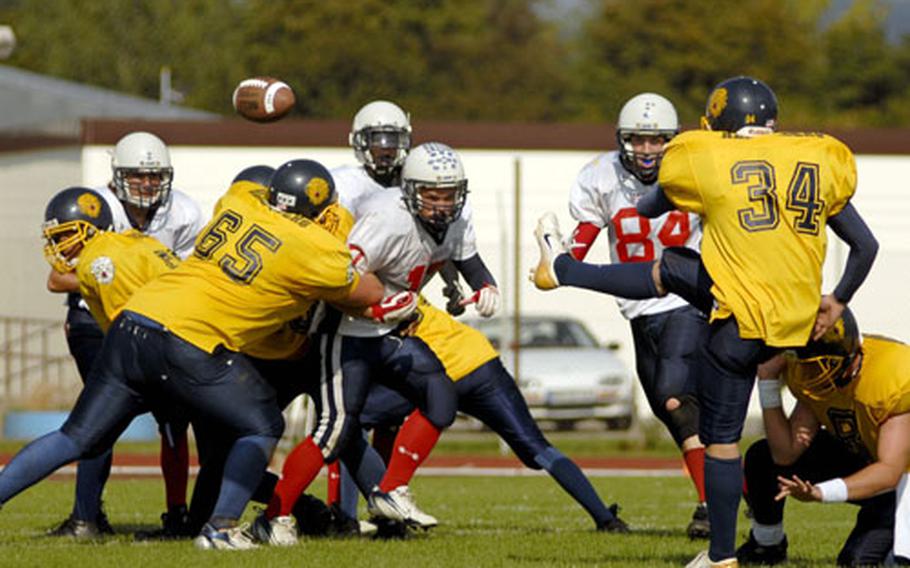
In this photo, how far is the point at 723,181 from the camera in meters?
6.43

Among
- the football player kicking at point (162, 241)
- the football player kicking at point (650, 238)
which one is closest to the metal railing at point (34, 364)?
the football player kicking at point (162, 241)

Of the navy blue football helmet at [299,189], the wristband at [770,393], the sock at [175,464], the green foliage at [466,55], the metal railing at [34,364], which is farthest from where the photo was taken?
the green foliage at [466,55]

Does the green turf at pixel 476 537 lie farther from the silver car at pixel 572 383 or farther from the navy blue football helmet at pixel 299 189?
the silver car at pixel 572 383

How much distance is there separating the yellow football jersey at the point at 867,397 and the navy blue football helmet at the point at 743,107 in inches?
35.3

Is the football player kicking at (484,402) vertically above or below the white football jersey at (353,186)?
below

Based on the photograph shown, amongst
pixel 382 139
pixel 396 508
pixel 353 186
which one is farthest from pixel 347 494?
pixel 382 139

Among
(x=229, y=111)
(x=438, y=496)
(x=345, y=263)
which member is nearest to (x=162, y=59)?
(x=229, y=111)

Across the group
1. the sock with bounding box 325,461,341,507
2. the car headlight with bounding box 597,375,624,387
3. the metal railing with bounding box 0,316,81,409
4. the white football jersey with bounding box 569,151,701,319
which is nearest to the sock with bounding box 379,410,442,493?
the sock with bounding box 325,461,341,507

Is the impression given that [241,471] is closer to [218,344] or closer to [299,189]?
[218,344]

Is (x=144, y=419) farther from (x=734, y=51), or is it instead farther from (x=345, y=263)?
(x=734, y=51)

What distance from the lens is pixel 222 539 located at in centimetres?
728

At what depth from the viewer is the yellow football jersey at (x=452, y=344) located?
822 centimetres

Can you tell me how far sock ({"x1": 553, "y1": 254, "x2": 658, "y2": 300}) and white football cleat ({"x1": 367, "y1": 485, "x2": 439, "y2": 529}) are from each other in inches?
51.5

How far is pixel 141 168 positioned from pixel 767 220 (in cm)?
350
